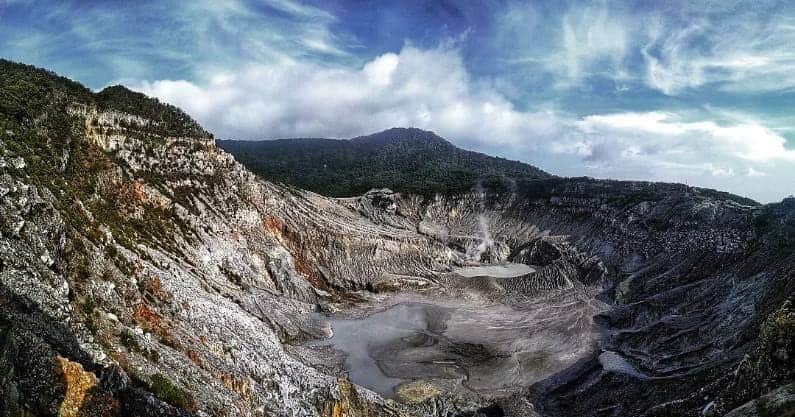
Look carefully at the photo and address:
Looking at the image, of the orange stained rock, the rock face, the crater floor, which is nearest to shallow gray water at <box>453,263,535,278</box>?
the rock face

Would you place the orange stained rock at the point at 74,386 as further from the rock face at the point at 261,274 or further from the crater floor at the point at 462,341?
the crater floor at the point at 462,341

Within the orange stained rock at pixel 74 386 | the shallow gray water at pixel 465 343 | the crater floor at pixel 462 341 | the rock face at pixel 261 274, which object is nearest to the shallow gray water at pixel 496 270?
the rock face at pixel 261 274

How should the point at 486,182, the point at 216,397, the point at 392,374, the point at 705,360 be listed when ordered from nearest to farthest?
the point at 216,397 < the point at 705,360 < the point at 392,374 < the point at 486,182

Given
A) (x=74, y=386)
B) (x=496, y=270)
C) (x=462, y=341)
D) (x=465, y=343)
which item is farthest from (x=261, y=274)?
(x=496, y=270)

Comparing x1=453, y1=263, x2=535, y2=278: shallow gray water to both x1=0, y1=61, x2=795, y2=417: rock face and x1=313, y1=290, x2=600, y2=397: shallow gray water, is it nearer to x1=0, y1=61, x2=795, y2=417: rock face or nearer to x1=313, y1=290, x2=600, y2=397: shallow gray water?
x1=0, y1=61, x2=795, y2=417: rock face

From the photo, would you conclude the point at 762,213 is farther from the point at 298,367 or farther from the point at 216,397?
the point at 216,397

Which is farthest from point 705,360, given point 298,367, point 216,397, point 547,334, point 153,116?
point 153,116
